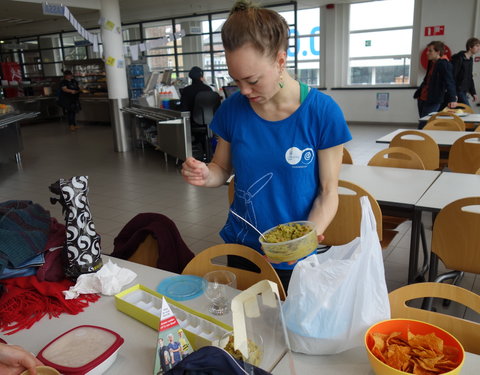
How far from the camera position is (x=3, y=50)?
1617 cm

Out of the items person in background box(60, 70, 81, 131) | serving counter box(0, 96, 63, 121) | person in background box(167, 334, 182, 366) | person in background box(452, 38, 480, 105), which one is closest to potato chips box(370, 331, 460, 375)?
person in background box(167, 334, 182, 366)

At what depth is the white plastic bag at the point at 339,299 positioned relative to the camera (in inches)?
43.1

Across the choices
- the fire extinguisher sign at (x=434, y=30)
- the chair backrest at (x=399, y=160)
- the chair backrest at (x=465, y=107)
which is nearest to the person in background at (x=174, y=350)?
the chair backrest at (x=399, y=160)

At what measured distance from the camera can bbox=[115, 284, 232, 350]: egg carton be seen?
1.20 meters

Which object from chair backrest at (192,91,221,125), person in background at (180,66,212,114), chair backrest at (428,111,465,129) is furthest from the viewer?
person in background at (180,66,212,114)

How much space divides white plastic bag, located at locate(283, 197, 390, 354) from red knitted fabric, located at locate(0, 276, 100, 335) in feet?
2.63

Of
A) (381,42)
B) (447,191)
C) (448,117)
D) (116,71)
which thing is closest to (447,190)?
(447,191)

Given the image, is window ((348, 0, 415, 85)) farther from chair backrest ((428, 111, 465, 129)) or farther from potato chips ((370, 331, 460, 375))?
potato chips ((370, 331, 460, 375))

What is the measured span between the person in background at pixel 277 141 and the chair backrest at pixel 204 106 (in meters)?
4.99

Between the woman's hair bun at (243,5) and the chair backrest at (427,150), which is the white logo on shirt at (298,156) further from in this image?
the chair backrest at (427,150)

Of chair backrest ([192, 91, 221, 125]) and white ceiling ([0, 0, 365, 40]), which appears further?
white ceiling ([0, 0, 365, 40])

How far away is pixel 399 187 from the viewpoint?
2.70 metres

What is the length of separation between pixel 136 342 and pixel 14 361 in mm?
326

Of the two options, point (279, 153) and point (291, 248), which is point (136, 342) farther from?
point (279, 153)
